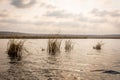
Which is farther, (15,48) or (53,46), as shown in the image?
(53,46)

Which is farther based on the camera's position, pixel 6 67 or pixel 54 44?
pixel 54 44

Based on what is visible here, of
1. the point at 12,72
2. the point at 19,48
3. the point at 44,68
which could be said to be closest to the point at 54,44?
the point at 19,48

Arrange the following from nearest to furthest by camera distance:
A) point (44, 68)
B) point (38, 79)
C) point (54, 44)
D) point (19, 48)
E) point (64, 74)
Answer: point (38, 79), point (64, 74), point (44, 68), point (19, 48), point (54, 44)

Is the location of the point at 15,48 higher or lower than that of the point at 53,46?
lower

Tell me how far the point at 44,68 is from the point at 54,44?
9123 mm

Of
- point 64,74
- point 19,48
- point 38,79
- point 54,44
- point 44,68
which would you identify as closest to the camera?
point 38,79

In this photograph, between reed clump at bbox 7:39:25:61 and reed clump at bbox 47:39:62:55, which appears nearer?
reed clump at bbox 7:39:25:61

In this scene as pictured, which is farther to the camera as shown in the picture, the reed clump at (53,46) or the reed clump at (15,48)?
the reed clump at (53,46)

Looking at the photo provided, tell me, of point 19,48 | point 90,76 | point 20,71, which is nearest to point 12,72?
point 20,71

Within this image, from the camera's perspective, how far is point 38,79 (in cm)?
1158

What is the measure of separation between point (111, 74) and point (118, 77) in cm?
82

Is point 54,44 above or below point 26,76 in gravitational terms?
above

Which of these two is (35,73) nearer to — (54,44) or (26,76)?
(26,76)

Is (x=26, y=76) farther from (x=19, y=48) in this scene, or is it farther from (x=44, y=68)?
(x=19, y=48)
